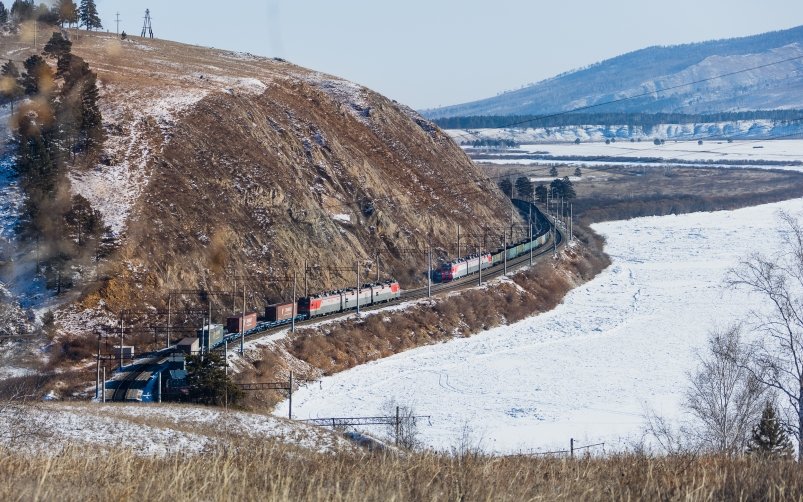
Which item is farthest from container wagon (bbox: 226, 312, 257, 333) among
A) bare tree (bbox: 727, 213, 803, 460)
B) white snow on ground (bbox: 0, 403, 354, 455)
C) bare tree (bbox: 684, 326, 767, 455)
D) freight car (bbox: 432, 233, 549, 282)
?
bare tree (bbox: 727, 213, 803, 460)

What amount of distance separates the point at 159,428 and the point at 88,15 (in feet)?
259

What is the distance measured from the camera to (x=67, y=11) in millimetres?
75500

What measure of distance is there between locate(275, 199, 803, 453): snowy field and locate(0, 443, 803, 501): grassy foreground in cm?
1422

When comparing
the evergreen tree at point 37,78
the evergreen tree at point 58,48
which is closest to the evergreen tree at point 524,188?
the evergreen tree at point 58,48

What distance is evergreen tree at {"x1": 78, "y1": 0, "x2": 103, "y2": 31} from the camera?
8599 centimetres

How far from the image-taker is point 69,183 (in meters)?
49.7

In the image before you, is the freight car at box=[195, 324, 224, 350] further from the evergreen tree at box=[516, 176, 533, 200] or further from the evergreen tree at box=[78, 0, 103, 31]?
the evergreen tree at box=[516, 176, 533, 200]

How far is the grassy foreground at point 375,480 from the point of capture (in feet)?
23.7

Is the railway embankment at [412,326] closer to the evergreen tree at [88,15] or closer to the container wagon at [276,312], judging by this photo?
the container wagon at [276,312]

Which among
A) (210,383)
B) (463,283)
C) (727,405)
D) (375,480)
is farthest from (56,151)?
(375,480)

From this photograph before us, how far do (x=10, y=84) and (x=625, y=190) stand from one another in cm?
9970

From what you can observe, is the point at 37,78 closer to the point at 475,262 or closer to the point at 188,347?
the point at 188,347

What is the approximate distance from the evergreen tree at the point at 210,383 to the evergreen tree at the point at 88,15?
64.0 m

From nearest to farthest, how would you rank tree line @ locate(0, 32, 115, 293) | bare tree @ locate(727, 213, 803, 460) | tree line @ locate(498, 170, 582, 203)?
1. bare tree @ locate(727, 213, 803, 460)
2. tree line @ locate(0, 32, 115, 293)
3. tree line @ locate(498, 170, 582, 203)
